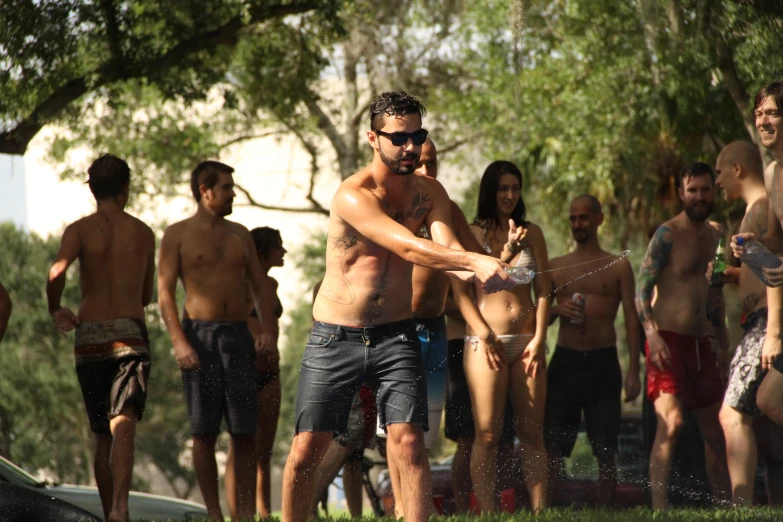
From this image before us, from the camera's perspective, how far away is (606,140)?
16.4 meters

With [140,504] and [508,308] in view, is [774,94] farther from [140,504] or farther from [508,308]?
[140,504]

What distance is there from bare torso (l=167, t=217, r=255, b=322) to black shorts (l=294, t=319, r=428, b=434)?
93.4 inches

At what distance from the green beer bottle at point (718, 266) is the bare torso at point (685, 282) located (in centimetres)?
27

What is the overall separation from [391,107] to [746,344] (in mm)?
2724

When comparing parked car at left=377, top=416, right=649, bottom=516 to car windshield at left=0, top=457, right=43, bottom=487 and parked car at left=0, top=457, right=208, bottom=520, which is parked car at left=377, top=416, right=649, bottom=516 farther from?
car windshield at left=0, top=457, right=43, bottom=487

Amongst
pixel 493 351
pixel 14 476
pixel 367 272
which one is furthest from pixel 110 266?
pixel 493 351

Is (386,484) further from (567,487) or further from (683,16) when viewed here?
(683,16)

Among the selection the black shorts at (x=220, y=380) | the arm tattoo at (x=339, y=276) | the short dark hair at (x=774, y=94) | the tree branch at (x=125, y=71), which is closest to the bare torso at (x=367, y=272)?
the arm tattoo at (x=339, y=276)

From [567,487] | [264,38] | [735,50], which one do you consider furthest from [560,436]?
[264,38]

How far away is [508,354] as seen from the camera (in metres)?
6.91

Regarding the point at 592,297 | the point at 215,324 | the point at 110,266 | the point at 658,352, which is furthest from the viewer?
the point at 592,297

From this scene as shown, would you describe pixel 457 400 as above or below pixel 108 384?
below

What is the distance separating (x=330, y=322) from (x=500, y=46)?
50.7 ft

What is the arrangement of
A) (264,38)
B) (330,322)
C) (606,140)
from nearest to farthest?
(330,322), (264,38), (606,140)
